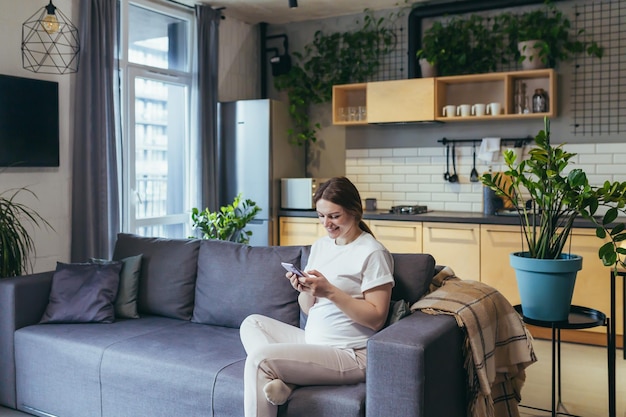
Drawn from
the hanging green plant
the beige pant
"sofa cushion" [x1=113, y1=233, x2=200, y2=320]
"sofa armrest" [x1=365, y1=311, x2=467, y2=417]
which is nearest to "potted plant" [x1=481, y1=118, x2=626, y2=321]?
"sofa armrest" [x1=365, y1=311, x2=467, y2=417]

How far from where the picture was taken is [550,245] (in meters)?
2.78

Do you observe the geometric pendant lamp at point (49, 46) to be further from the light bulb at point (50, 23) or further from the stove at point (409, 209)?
the stove at point (409, 209)

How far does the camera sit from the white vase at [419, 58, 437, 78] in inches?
213

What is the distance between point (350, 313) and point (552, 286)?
0.89m

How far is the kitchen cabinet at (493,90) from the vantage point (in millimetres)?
5051

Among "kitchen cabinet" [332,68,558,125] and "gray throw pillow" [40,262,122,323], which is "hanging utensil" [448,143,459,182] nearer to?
"kitchen cabinet" [332,68,558,125]

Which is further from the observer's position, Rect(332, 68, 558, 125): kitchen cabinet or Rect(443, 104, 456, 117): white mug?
Rect(443, 104, 456, 117): white mug

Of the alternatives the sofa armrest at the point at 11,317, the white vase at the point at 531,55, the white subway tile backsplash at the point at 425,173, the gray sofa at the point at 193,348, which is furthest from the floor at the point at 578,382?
the sofa armrest at the point at 11,317

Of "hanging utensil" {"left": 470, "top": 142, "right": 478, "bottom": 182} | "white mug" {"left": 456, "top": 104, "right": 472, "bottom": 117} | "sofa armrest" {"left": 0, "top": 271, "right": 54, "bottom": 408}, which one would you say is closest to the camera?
"sofa armrest" {"left": 0, "top": 271, "right": 54, "bottom": 408}

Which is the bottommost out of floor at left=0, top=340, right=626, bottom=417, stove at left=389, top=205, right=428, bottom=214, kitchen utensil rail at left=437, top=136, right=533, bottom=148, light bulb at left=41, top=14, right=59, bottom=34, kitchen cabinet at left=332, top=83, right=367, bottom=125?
floor at left=0, top=340, right=626, bottom=417

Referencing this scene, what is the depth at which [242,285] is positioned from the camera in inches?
132

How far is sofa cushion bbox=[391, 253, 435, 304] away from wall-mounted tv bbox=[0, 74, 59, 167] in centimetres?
263

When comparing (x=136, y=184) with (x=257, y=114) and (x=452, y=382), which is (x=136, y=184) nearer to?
(x=257, y=114)

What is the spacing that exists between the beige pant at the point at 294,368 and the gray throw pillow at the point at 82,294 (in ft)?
4.27
